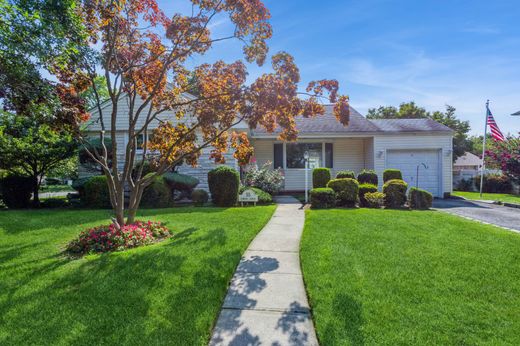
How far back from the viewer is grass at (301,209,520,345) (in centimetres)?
269

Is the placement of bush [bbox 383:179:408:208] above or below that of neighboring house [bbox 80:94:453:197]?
below

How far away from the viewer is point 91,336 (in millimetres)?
2562

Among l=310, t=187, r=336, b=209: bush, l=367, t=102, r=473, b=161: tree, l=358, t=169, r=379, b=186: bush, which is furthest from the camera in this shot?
l=367, t=102, r=473, b=161: tree

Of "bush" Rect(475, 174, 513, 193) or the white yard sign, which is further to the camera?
"bush" Rect(475, 174, 513, 193)

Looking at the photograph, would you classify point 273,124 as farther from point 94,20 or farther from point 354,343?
point 354,343

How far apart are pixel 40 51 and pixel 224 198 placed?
673 centimetres

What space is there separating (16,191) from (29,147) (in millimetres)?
2004

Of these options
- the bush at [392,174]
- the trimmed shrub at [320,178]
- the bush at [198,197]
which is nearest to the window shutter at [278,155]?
the trimmed shrub at [320,178]

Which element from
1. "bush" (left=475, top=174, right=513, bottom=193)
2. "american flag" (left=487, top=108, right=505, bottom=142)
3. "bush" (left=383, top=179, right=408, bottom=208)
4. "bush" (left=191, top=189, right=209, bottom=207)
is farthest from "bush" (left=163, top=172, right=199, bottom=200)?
"bush" (left=475, top=174, right=513, bottom=193)

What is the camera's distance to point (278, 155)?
15.0m

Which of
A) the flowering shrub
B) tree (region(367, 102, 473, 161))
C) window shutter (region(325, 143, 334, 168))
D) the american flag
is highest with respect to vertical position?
A: tree (region(367, 102, 473, 161))

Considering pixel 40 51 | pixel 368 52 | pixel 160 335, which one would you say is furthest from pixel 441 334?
pixel 368 52

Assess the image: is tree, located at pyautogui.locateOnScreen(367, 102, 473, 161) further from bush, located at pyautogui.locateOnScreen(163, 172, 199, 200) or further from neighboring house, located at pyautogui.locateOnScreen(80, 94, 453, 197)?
bush, located at pyautogui.locateOnScreen(163, 172, 199, 200)

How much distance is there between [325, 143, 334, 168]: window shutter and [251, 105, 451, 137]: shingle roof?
1.15 meters
